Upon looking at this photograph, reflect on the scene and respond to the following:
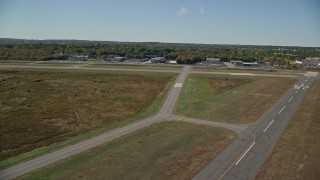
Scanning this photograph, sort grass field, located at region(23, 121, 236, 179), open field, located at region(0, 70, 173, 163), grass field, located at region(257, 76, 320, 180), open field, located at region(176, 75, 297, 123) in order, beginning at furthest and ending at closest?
1. open field, located at region(176, 75, 297, 123)
2. open field, located at region(0, 70, 173, 163)
3. grass field, located at region(257, 76, 320, 180)
4. grass field, located at region(23, 121, 236, 179)

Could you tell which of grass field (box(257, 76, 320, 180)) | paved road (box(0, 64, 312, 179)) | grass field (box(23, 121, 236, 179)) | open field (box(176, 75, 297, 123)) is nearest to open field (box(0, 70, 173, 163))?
paved road (box(0, 64, 312, 179))

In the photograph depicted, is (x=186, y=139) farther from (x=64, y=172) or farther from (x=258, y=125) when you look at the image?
(x=64, y=172)

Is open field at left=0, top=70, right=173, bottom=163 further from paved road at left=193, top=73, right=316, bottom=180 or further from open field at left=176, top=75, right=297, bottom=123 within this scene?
paved road at left=193, top=73, right=316, bottom=180

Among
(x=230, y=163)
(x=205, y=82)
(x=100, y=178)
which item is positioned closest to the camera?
(x=100, y=178)

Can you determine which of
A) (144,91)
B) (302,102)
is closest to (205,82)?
(144,91)

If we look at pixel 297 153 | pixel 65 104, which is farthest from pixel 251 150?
pixel 65 104

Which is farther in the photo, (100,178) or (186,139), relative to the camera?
(186,139)
